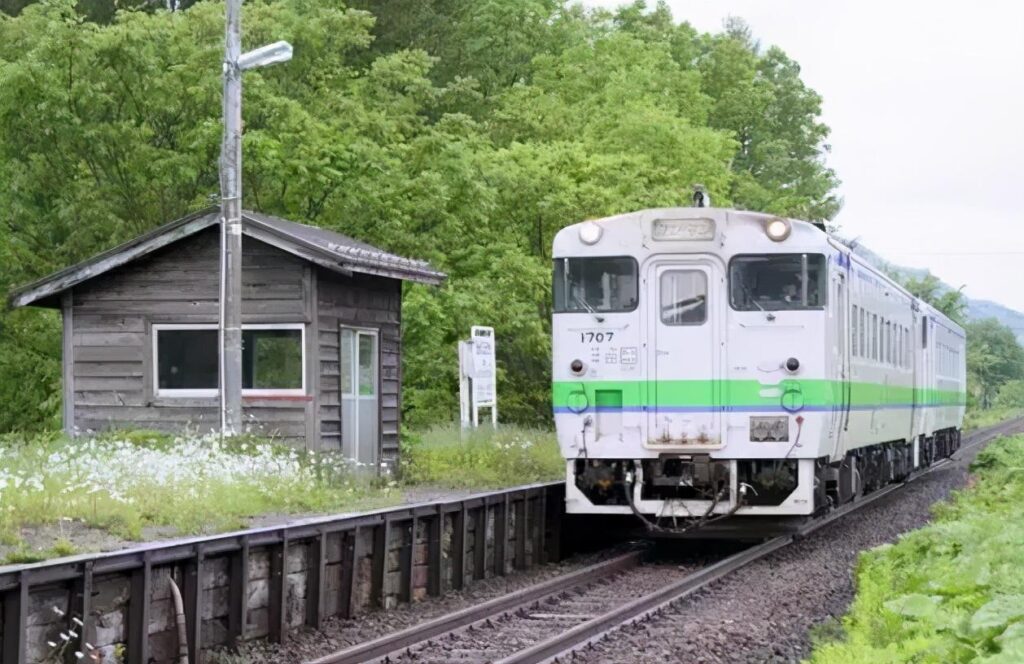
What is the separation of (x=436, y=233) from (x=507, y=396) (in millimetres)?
4628

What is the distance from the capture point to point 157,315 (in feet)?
58.8

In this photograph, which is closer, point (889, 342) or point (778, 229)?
point (778, 229)

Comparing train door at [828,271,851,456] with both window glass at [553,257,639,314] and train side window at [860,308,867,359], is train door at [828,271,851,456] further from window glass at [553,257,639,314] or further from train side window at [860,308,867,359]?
window glass at [553,257,639,314]

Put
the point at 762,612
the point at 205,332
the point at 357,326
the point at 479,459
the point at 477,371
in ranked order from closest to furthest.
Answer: the point at 762,612 < the point at 205,332 < the point at 357,326 < the point at 479,459 < the point at 477,371

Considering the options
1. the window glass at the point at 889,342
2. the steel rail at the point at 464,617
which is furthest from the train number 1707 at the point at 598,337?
the window glass at the point at 889,342

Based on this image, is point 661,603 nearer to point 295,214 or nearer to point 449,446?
point 449,446

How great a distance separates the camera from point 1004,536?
37.3 ft

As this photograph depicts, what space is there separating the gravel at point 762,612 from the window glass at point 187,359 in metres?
6.66

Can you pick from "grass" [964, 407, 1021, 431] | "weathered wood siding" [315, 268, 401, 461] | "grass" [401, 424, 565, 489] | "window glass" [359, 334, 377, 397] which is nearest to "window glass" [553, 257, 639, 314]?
"grass" [401, 424, 565, 489]

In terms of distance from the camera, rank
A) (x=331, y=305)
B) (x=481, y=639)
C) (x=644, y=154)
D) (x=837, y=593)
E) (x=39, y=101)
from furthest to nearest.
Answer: (x=644, y=154), (x=39, y=101), (x=331, y=305), (x=837, y=593), (x=481, y=639)

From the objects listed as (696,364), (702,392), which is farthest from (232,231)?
(702,392)

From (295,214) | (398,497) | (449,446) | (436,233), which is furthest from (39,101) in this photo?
(398,497)

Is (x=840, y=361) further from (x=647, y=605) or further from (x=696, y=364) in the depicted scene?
(x=647, y=605)

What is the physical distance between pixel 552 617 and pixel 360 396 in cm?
750
